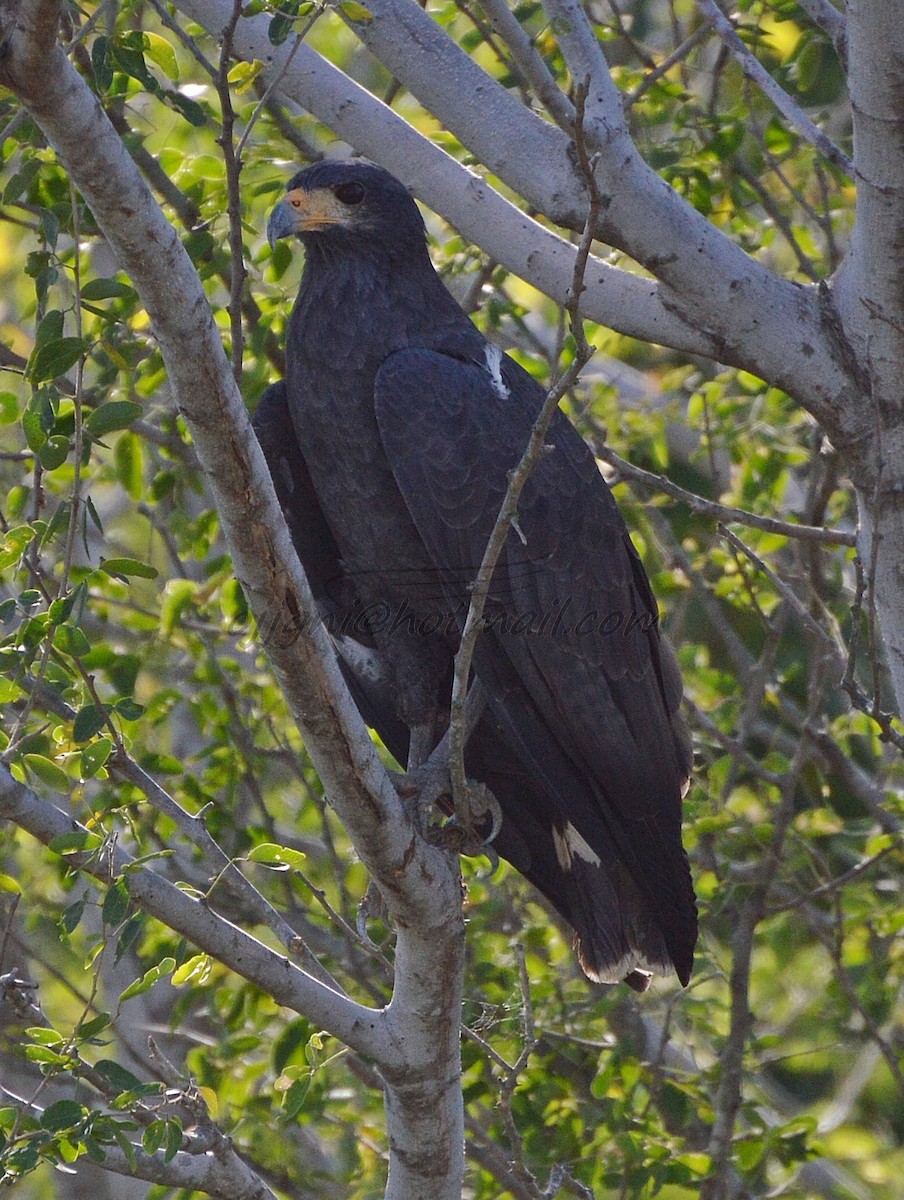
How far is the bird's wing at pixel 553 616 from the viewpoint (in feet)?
11.3

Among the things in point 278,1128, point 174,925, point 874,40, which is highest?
point 874,40

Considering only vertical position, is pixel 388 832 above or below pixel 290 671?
below

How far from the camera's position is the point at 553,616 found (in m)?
3.51

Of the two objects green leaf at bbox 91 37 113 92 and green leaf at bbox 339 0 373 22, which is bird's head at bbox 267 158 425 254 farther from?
green leaf at bbox 91 37 113 92

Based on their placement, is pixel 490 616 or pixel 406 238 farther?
pixel 406 238

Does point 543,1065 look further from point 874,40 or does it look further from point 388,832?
point 874,40

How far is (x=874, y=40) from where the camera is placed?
2.94 m

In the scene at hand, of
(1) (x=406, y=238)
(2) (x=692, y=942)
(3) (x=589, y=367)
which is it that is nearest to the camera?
(2) (x=692, y=942)

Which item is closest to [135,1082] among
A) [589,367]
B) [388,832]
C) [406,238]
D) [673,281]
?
[388,832]

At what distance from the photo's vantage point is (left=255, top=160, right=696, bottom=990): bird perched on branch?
11.4ft

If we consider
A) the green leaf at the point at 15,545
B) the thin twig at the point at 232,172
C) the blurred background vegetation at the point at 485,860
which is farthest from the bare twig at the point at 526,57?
the green leaf at the point at 15,545

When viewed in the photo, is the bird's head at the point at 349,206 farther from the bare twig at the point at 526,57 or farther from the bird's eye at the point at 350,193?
the bare twig at the point at 526,57

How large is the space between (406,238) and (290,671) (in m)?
1.84

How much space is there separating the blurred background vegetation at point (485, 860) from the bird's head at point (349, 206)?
22 cm
